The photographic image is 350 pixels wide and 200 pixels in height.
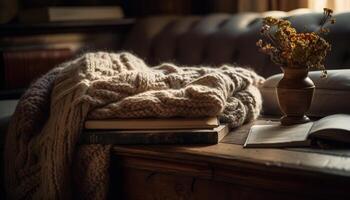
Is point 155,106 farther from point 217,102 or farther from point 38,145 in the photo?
point 38,145

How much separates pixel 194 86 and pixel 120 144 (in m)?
0.19

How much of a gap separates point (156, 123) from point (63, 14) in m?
1.06

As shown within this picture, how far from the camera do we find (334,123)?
1030 mm

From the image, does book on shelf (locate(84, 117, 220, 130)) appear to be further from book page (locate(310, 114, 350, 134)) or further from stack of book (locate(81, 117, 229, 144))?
book page (locate(310, 114, 350, 134))

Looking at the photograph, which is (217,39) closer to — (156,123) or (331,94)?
(331,94)

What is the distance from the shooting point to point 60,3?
A: 2219 millimetres

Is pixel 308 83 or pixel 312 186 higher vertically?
pixel 308 83

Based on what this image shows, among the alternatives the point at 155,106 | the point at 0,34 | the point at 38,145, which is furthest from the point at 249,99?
the point at 0,34

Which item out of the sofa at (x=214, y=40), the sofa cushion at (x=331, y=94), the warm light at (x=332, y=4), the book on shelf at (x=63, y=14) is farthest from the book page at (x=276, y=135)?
the book on shelf at (x=63, y=14)

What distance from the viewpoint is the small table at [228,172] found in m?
0.88

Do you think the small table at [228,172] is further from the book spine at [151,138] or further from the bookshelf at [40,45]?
the bookshelf at [40,45]

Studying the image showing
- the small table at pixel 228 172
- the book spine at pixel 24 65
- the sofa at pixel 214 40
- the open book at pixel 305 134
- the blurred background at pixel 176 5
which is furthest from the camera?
the blurred background at pixel 176 5

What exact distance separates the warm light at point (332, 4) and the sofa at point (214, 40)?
14 centimetres

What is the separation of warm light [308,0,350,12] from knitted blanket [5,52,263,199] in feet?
2.59
